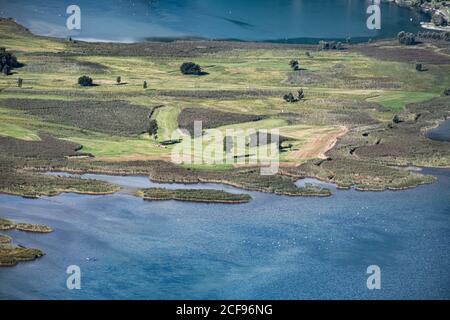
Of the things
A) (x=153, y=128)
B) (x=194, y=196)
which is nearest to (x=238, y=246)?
(x=194, y=196)

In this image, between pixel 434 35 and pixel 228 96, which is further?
pixel 434 35

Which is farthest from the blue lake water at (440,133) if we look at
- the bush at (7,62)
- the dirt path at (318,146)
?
the bush at (7,62)

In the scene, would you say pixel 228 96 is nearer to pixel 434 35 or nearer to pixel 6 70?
pixel 6 70

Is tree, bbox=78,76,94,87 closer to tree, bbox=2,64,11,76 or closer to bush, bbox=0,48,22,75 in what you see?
tree, bbox=2,64,11,76

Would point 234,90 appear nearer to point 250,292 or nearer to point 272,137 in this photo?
point 272,137

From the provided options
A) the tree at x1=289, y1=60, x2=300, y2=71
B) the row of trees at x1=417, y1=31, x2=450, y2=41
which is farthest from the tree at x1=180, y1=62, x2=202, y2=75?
the row of trees at x1=417, y1=31, x2=450, y2=41
